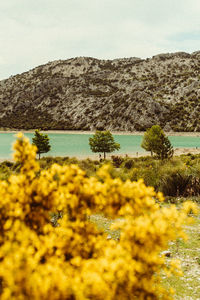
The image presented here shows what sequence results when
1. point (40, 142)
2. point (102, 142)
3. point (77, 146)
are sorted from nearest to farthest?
point (40, 142) < point (102, 142) < point (77, 146)

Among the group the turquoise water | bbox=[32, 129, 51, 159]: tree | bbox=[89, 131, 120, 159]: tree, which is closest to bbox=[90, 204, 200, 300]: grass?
bbox=[32, 129, 51, 159]: tree

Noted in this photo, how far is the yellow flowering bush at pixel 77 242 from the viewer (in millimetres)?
1788

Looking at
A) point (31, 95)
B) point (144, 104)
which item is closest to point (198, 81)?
point (144, 104)

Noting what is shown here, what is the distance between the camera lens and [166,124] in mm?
107188

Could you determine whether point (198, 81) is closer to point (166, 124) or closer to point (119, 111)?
point (166, 124)

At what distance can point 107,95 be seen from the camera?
134 meters

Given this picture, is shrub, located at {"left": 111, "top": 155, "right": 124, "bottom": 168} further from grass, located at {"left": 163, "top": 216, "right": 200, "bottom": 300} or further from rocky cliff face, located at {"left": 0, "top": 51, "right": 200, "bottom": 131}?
rocky cliff face, located at {"left": 0, "top": 51, "right": 200, "bottom": 131}

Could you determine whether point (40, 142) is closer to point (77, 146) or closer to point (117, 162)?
point (117, 162)

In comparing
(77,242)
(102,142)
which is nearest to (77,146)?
(102,142)

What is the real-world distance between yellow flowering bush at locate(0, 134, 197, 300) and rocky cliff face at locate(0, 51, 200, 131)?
350 ft

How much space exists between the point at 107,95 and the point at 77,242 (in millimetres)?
135223

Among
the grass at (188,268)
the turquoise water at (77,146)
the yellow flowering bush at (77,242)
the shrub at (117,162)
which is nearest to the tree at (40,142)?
the turquoise water at (77,146)

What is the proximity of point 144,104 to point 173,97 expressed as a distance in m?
18.0

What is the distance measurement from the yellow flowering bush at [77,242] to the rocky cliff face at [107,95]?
10672 centimetres
